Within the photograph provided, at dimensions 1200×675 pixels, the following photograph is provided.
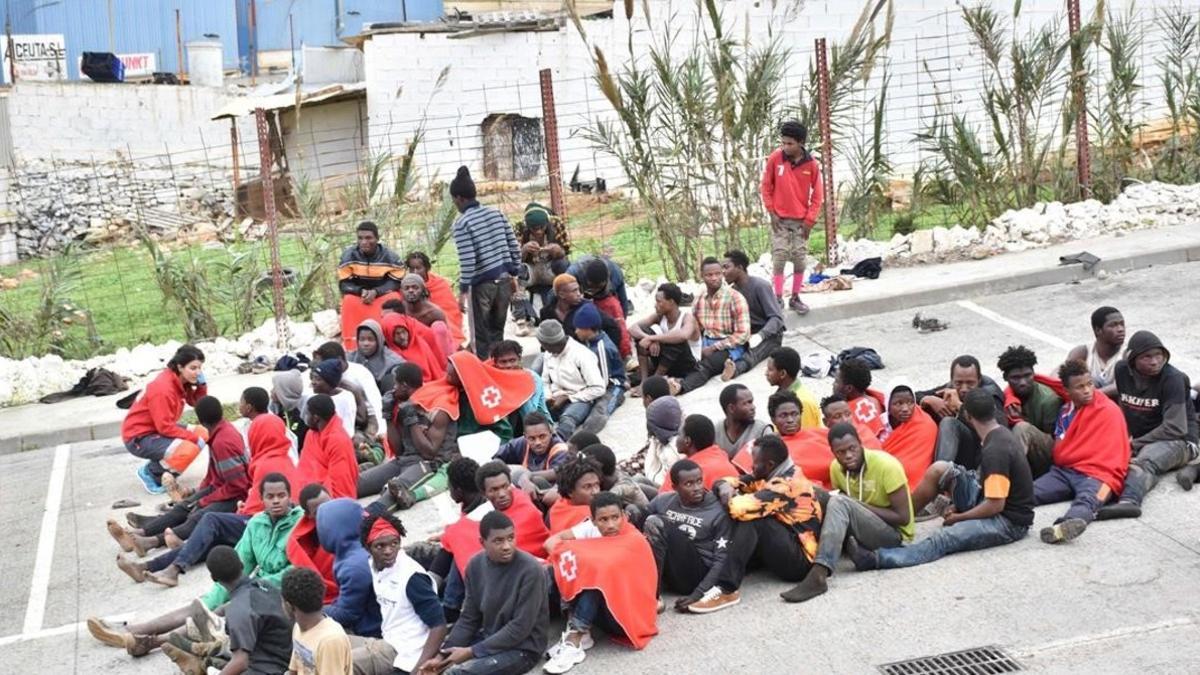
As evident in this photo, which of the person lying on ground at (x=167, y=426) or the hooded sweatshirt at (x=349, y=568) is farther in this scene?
the person lying on ground at (x=167, y=426)

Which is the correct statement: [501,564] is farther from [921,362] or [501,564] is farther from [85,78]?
[85,78]

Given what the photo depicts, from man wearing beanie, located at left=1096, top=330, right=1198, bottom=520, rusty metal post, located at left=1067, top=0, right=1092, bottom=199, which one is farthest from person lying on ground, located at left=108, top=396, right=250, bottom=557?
rusty metal post, located at left=1067, top=0, right=1092, bottom=199

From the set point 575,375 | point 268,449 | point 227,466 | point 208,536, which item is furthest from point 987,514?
point 227,466

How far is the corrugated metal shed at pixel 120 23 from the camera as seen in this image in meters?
39.9

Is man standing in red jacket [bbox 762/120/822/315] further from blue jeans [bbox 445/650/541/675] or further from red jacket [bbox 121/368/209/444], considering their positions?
blue jeans [bbox 445/650/541/675]

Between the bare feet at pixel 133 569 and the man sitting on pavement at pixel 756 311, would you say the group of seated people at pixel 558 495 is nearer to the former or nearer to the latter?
the bare feet at pixel 133 569

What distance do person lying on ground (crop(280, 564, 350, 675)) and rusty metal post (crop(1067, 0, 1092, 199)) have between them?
11.8 meters

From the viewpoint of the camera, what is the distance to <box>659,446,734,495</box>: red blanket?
8.97 metres

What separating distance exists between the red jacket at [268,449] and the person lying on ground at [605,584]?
256 centimetres

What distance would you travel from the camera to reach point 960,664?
299 inches

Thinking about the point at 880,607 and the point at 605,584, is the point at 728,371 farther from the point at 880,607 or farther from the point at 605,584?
the point at 605,584

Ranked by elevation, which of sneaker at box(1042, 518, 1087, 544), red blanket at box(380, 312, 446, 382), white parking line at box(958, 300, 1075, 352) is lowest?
sneaker at box(1042, 518, 1087, 544)

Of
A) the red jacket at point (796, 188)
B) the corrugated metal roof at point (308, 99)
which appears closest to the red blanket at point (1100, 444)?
the red jacket at point (796, 188)

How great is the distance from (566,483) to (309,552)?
4.76 feet
